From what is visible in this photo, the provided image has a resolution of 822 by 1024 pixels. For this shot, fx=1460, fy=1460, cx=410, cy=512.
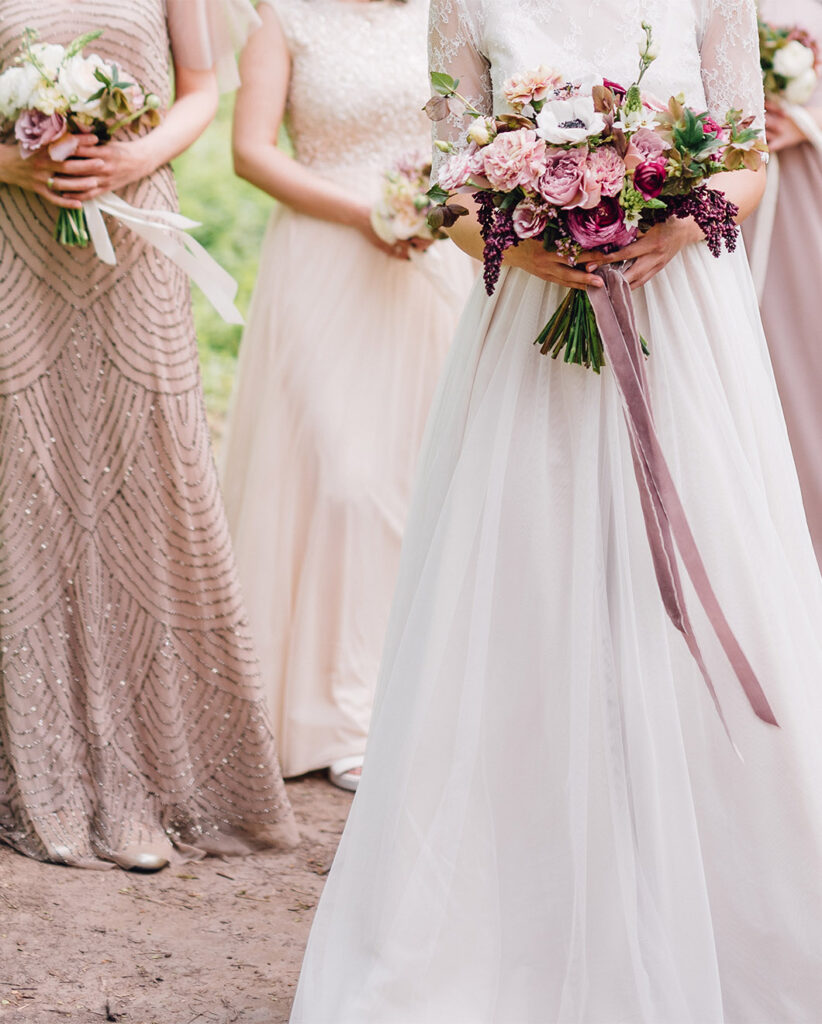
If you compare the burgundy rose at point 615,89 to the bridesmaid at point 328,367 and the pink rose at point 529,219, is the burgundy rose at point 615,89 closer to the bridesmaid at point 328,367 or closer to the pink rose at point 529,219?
the pink rose at point 529,219

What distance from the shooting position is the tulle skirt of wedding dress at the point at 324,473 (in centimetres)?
502

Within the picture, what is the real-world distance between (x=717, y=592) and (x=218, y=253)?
945 cm

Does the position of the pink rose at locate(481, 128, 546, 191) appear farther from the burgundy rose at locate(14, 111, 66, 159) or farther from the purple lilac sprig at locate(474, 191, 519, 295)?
the burgundy rose at locate(14, 111, 66, 159)

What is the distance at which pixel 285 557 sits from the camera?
16.6 feet

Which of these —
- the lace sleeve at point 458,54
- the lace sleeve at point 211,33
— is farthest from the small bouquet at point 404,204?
the lace sleeve at point 458,54

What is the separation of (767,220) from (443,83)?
216 centimetres

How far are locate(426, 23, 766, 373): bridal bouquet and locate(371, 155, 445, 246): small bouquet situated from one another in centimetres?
203

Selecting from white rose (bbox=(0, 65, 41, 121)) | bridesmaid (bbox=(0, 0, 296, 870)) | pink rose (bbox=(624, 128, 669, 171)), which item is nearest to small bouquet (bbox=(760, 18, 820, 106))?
bridesmaid (bbox=(0, 0, 296, 870))

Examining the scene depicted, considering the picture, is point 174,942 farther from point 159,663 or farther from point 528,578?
point 528,578

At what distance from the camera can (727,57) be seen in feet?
10.2

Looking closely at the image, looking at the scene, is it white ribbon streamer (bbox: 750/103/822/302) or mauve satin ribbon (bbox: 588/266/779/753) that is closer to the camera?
mauve satin ribbon (bbox: 588/266/779/753)

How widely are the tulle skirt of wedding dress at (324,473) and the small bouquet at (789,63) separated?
4.14 ft

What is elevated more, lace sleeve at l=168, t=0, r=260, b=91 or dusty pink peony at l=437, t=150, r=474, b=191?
lace sleeve at l=168, t=0, r=260, b=91

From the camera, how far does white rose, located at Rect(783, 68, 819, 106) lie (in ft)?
15.2
